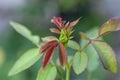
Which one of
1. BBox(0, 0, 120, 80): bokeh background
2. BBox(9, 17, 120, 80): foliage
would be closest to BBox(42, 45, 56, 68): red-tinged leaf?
BBox(9, 17, 120, 80): foliage

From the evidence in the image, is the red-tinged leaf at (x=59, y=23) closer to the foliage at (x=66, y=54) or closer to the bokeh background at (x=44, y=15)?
the foliage at (x=66, y=54)

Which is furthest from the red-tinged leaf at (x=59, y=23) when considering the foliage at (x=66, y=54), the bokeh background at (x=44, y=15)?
the bokeh background at (x=44, y=15)

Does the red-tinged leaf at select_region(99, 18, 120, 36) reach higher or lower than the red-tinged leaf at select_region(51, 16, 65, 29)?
lower

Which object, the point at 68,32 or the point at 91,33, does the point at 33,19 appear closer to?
the point at 91,33

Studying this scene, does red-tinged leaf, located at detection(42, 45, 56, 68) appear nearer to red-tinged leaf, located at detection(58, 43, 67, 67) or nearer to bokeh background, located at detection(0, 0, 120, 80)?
red-tinged leaf, located at detection(58, 43, 67, 67)

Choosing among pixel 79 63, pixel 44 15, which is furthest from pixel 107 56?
pixel 44 15

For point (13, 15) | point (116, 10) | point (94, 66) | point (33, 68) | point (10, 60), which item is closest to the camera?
point (94, 66)

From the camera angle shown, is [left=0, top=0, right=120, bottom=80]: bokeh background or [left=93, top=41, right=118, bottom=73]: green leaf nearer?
[left=93, top=41, right=118, bottom=73]: green leaf

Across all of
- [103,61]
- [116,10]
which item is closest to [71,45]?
[103,61]
